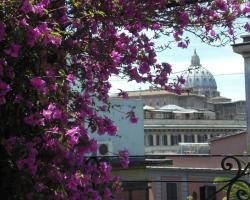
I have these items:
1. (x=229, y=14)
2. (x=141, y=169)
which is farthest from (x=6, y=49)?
(x=141, y=169)

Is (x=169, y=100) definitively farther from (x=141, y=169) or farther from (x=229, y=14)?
(x=229, y=14)

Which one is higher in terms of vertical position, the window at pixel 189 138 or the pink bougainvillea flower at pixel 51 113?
the window at pixel 189 138

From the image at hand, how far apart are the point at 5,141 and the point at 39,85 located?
385 mm

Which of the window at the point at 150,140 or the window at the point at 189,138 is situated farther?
the window at the point at 189,138

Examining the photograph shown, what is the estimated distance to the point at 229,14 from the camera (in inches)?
189

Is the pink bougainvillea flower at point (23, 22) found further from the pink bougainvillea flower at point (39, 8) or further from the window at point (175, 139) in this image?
the window at point (175, 139)

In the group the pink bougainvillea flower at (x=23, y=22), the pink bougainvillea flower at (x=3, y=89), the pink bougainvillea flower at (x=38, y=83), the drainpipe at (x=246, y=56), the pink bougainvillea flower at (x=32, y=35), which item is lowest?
the pink bougainvillea flower at (x=3, y=89)

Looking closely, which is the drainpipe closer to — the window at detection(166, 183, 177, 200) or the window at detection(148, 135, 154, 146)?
the window at detection(166, 183, 177, 200)

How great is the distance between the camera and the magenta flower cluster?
10.2 ft

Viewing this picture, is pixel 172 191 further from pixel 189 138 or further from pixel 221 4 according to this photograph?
pixel 189 138

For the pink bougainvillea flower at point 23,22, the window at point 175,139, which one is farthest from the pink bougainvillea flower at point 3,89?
the window at point 175,139

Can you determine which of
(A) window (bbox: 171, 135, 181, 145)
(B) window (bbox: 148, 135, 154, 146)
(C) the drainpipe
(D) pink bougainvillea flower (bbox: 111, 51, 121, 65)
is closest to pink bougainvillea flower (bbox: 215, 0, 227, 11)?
(D) pink bougainvillea flower (bbox: 111, 51, 121, 65)

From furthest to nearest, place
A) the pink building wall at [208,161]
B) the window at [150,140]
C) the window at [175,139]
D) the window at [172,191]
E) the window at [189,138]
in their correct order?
the window at [189,138] < the window at [175,139] < the window at [150,140] < the window at [172,191] < the pink building wall at [208,161]

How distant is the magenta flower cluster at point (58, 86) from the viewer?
3.10 meters
